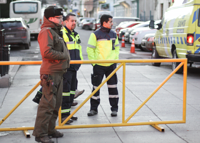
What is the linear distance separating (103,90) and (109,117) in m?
2.50

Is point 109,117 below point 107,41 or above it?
below

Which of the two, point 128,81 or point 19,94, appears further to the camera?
point 128,81

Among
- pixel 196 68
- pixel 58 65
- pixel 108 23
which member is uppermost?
pixel 108 23

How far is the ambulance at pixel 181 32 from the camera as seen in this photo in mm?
10312

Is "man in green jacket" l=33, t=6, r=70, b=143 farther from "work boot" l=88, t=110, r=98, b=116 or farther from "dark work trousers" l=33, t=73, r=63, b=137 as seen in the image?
"work boot" l=88, t=110, r=98, b=116

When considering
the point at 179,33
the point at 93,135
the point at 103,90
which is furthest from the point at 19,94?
the point at 179,33

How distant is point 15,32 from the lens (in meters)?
19.5

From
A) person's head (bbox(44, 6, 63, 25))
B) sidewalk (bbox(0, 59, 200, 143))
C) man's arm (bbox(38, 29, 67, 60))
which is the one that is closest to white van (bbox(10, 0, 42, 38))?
sidewalk (bbox(0, 59, 200, 143))

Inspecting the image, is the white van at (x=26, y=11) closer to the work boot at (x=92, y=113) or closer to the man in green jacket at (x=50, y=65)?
the work boot at (x=92, y=113)

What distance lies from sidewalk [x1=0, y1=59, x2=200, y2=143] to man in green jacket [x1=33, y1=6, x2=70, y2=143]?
0.40 metres

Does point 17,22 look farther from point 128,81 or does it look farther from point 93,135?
point 93,135

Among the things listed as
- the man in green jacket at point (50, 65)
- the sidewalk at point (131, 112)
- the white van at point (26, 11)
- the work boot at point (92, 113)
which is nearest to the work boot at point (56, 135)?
the sidewalk at point (131, 112)

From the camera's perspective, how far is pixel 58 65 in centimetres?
462

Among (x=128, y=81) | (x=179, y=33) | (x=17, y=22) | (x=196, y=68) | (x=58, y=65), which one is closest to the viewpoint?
(x=58, y=65)
